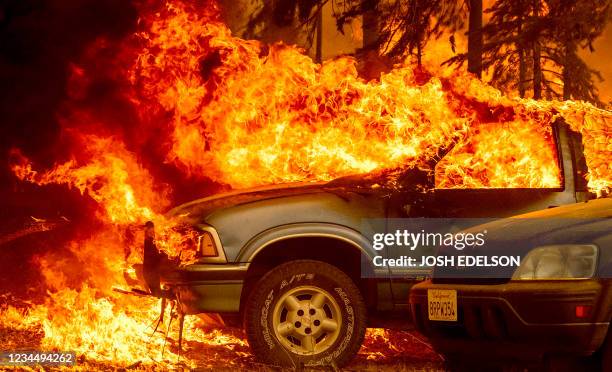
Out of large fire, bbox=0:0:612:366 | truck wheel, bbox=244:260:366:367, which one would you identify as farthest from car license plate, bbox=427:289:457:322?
large fire, bbox=0:0:612:366

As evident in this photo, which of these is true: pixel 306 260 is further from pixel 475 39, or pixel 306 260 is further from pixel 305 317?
pixel 475 39

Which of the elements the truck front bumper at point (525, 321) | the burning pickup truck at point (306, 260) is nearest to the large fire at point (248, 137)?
the burning pickup truck at point (306, 260)

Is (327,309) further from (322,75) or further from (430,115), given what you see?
(322,75)

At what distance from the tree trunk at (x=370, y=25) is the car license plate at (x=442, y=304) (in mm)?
11650

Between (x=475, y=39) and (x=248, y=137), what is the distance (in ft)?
35.2

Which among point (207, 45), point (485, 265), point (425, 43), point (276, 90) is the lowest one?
point (485, 265)

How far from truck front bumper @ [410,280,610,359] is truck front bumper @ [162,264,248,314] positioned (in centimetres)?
200

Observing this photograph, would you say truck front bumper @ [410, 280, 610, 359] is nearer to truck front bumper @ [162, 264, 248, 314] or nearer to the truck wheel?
the truck wheel

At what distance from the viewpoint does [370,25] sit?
17.5 metres

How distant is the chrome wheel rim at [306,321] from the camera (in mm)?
7250

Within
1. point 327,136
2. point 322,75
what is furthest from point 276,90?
point 327,136

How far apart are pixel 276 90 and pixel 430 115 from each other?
2.21 metres

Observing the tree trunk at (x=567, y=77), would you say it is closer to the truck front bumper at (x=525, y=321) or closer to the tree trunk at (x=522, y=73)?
the tree trunk at (x=522, y=73)

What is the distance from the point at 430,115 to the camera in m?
8.15
